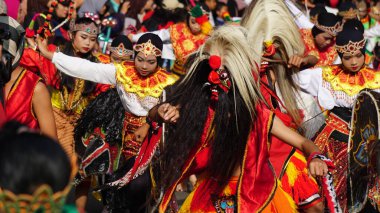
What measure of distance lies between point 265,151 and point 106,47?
616cm

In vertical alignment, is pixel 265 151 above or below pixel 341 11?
above

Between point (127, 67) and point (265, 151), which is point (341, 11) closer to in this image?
point (127, 67)

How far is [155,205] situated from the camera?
639 cm

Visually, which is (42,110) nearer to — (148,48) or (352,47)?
(148,48)

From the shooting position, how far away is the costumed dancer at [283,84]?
616 centimetres

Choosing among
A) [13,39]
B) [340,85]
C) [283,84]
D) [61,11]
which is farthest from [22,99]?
[61,11]

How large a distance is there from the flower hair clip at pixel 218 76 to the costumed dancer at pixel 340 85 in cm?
231

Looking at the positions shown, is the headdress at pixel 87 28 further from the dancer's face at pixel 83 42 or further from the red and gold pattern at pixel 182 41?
the red and gold pattern at pixel 182 41

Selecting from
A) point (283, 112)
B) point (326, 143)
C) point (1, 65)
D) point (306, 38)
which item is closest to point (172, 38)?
point (306, 38)

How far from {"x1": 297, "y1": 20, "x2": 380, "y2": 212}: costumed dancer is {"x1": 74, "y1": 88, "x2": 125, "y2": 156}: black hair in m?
1.64

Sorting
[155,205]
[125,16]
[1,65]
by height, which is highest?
[1,65]

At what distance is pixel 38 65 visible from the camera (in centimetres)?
866

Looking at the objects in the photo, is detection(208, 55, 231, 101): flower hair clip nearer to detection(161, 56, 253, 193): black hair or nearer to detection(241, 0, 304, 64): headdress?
detection(161, 56, 253, 193): black hair

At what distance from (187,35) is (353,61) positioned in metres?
3.85
